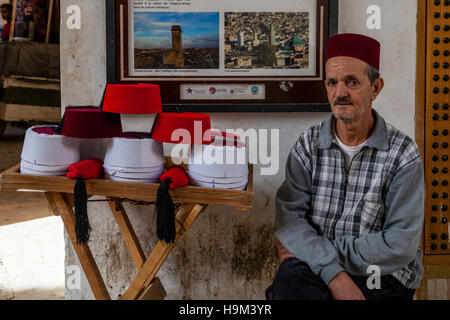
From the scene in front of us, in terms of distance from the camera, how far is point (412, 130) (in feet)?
8.38

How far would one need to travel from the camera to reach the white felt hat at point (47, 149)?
6.24 ft

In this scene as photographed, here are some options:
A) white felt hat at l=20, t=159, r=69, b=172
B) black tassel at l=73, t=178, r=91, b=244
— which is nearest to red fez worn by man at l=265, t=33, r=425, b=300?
black tassel at l=73, t=178, r=91, b=244

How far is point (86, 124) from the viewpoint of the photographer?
1.95 meters

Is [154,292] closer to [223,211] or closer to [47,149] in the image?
[223,211]

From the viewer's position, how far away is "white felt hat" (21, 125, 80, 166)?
190 centimetres

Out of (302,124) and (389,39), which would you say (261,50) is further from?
(389,39)

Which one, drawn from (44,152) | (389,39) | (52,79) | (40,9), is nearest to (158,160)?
(44,152)

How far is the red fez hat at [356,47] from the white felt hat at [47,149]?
1.14 metres

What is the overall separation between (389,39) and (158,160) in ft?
4.40

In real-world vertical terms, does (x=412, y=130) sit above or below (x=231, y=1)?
below

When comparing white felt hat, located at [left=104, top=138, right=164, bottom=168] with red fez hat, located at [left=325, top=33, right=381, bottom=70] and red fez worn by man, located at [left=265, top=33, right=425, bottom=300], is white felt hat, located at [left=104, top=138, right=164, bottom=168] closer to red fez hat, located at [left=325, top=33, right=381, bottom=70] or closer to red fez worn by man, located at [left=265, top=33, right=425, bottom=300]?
red fez worn by man, located at [left=265, top=33, right=425, bottom=300]

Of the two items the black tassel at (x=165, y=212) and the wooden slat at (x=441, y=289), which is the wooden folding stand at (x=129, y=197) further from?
the wooden slat at (x=441, y=289)

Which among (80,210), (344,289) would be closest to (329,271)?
(344,289)

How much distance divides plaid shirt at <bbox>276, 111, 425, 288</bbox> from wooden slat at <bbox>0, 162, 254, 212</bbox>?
0.29 meters
